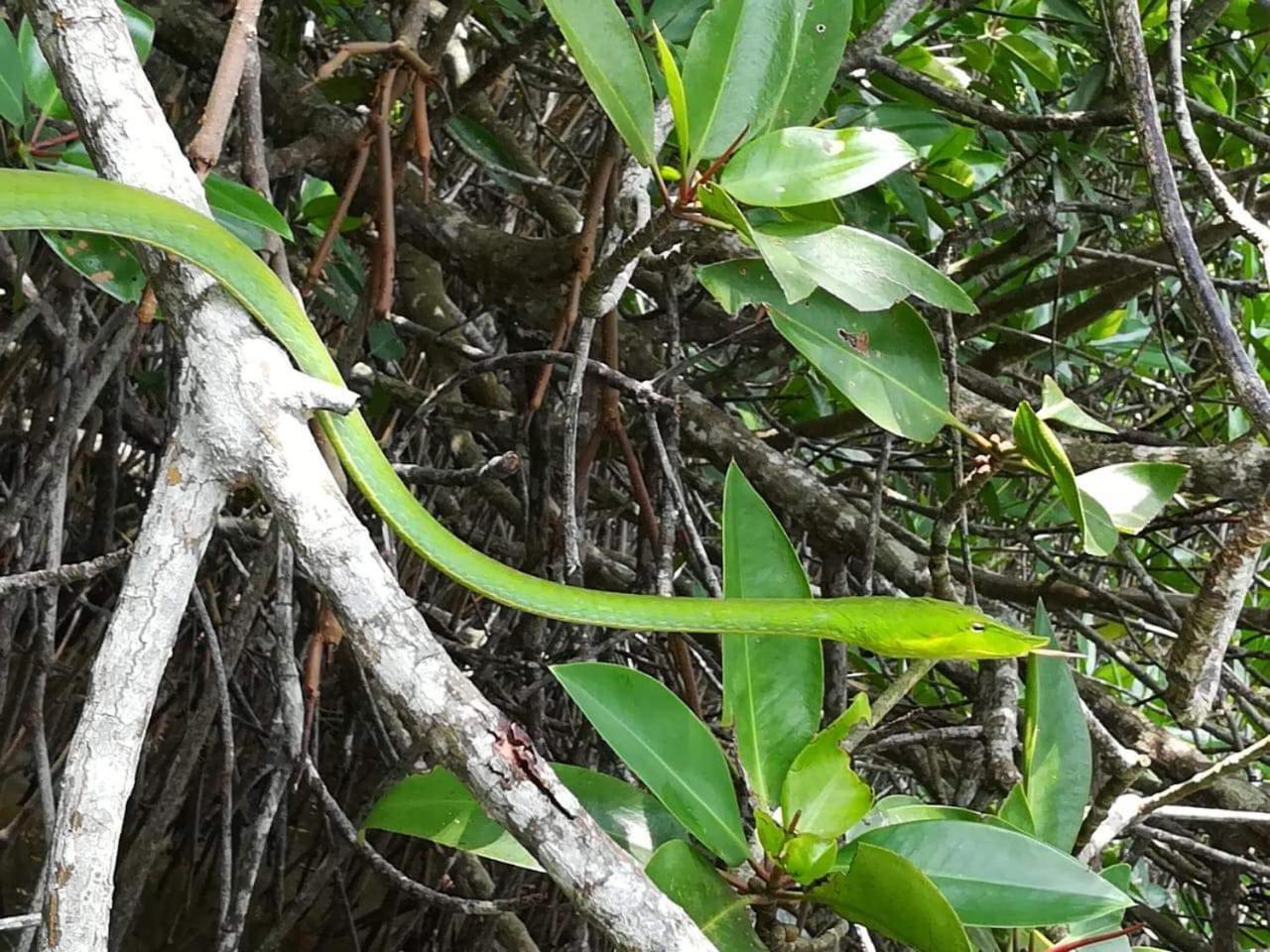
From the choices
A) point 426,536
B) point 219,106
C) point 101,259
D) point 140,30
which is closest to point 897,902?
point 426,536

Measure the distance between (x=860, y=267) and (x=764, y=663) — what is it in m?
0.41

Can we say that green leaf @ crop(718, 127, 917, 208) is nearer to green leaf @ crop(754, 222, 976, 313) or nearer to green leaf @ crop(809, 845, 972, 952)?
green leaf @ crop(754, 222, 976, 313)

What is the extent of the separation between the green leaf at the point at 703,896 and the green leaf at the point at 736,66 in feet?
2.10

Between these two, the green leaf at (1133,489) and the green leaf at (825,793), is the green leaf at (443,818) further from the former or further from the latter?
the green leaf at (1133,489)

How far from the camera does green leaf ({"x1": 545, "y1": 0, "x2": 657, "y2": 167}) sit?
1.04 meters

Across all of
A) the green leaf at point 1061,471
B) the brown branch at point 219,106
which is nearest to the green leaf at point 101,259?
the brown branch at point 219,106

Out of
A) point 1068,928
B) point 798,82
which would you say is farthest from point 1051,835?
point 798,82

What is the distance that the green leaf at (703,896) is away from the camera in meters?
0.92

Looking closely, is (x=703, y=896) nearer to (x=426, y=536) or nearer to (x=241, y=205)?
(x=426, y=536)

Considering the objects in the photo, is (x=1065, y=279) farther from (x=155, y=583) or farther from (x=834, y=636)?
(x=155, y=583)

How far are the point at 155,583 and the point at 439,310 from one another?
1.43 metres

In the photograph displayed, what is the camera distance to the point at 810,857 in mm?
938

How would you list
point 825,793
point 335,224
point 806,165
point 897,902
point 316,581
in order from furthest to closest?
1. point 335,224
2. point 806,165
3. point 825,793
4. point 897,902
5. point 316,581

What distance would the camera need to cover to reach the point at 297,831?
3049mm
